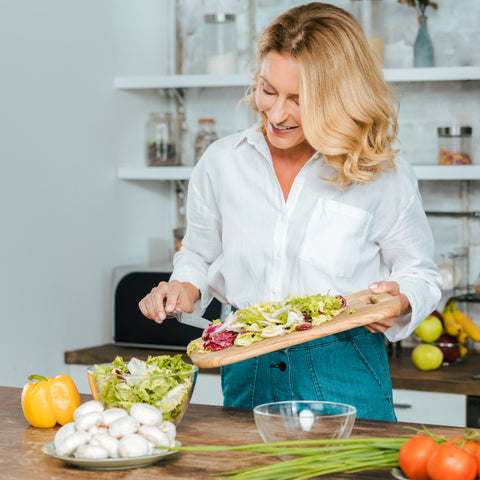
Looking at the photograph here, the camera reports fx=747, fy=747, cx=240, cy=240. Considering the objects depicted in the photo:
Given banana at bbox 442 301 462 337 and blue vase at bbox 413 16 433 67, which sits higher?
blue vase at bbox 413 16 433 67

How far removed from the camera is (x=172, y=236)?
322 cm

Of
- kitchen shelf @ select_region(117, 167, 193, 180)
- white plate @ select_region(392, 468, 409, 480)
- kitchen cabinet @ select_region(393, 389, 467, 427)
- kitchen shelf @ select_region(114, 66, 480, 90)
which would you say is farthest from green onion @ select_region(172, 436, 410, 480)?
kitchen shelf @ select_region(117, 167, 193, 180)

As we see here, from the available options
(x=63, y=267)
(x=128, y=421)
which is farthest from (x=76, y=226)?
(x=128, y=421)

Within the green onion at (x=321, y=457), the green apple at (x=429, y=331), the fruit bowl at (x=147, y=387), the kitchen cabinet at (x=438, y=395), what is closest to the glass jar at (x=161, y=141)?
the kitchen cabinet at (x=438, y=395)

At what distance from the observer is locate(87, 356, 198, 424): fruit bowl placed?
1.16 metres

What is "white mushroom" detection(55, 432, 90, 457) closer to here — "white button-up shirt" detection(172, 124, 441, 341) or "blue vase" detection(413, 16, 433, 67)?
"white button-up shirt" detection(172, 124, 441, 341)

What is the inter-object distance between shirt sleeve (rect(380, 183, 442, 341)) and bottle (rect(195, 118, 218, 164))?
1.50 meters

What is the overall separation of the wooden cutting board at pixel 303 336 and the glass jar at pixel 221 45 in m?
1.79

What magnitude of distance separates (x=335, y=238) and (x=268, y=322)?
1.00 ft

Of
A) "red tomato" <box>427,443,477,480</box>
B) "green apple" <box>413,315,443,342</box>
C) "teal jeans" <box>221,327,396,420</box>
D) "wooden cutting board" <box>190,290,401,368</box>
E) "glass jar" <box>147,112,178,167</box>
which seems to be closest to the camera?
"red tomato" <box>427,443,477,480</box>

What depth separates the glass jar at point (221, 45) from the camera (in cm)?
291

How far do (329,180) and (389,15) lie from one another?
1.69 metres

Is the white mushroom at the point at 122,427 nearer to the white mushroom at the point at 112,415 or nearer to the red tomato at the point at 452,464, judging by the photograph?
the white mushroom at the point at 112,415

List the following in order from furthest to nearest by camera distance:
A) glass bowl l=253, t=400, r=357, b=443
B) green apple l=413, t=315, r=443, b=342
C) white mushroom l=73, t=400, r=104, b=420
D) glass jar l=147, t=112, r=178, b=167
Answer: glass jar l=147, t=112, r=178, b=167
green apple l=413, t=315, r=443, b=342
white mushroom l=73, t=400, r=104, b=420
glass bowl l=253, t=400, r=357, b=443
